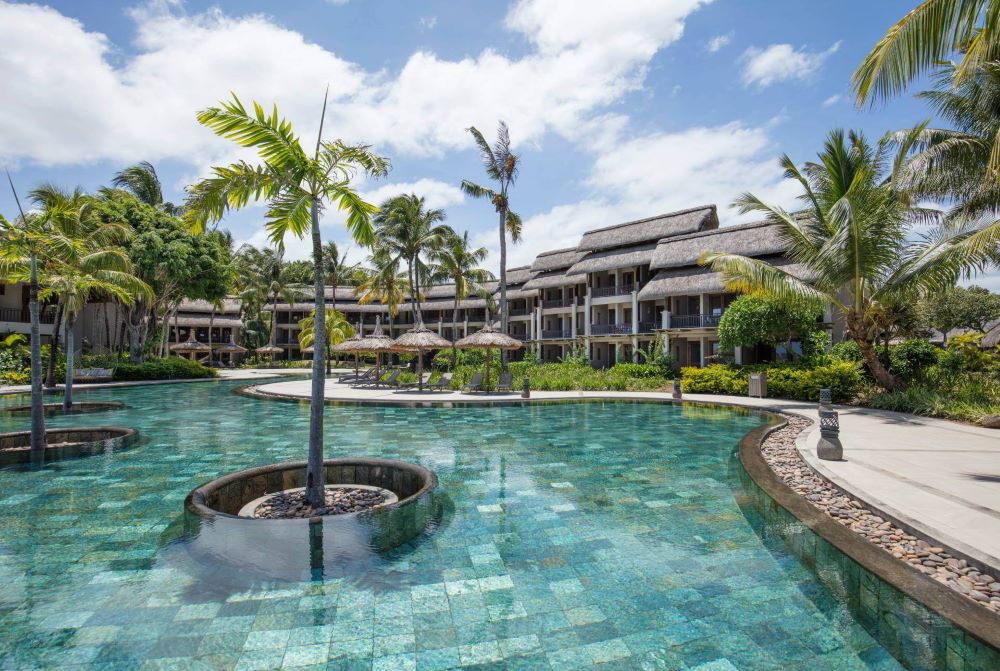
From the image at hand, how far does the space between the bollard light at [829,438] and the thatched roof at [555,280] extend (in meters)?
28.9

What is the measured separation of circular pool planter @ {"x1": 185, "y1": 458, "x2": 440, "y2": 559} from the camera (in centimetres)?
495

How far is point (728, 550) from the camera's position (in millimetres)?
4844

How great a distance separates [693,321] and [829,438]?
21463mm

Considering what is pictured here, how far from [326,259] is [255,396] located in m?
27.2

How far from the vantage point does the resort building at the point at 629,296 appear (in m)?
27.5

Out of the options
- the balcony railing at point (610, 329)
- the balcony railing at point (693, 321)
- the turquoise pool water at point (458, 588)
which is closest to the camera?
the turquoise pool water at point (458, 588)

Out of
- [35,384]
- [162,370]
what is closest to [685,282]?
[35,384]

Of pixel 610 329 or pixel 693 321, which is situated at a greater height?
pixel 693 321

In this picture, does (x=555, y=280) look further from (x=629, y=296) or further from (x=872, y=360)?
(x=872, y=360)

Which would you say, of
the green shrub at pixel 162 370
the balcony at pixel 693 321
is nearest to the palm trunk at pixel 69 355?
the green shrub at pixel 162 370

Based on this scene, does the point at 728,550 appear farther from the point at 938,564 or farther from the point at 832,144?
the point at 832,144

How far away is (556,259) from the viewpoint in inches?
1658

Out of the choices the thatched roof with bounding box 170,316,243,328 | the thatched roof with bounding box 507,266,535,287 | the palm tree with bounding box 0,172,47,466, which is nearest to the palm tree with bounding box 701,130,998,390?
the palm tree with bounding box 0,172,47,466

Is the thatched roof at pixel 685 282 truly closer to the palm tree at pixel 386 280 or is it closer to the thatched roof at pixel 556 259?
the thatched roof at pixel 556 259
